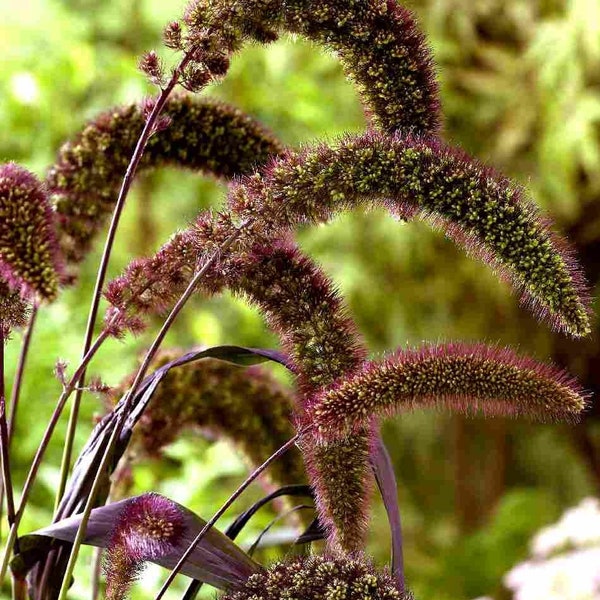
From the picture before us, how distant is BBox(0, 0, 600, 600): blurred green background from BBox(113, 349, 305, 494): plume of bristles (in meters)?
1.23

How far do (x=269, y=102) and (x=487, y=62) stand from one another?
688 mm

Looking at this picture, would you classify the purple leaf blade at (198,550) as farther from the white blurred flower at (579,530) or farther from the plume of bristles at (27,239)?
the white blurred flower at (579,530)

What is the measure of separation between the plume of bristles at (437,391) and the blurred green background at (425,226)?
1456 mm

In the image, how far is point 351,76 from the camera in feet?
1.53

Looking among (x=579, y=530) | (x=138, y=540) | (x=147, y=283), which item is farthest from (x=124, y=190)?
(x=579, y=530)

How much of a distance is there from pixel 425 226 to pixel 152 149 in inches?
78.2

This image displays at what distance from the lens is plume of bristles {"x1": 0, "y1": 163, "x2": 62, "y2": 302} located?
389mm

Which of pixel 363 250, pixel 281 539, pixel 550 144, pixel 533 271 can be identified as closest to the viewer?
pixel 533 271

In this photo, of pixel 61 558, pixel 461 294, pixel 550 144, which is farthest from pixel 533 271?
pixel 461 294

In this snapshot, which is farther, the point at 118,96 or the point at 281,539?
the point at 118,96

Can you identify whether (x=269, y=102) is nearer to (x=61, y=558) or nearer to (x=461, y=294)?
(x=461, y=294)

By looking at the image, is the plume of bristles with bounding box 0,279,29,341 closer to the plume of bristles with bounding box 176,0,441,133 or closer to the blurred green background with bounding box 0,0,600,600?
the plume of bristles with bounding box 176,0,441,133

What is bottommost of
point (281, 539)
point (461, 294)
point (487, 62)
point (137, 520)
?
point (137, 520)

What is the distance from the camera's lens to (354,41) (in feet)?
1.49
